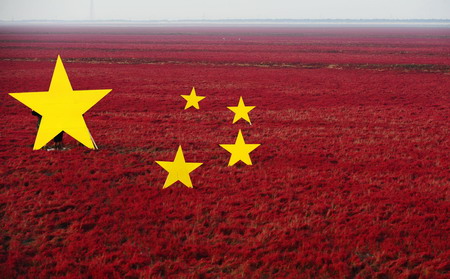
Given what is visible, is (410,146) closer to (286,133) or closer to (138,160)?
(286,133)

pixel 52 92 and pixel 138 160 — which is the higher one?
pixel 52 92

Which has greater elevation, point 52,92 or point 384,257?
point 52,92

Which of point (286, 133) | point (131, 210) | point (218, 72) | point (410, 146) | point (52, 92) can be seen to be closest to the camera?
point (131, 210)

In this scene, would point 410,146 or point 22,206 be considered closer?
A: point 22,206

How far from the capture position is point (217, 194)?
817 cm

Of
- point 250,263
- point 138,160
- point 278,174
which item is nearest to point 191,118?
point 138,160

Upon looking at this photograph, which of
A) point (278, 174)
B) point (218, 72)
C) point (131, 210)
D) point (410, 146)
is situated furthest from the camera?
point (218, 72)

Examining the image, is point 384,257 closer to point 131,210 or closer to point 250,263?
point 250,263

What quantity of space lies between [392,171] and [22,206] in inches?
355

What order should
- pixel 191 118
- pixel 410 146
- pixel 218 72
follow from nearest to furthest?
pixel 410 146 → pixel 191 118 → pixel 218 72

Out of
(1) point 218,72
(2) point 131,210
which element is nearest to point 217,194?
(2) point 131,210

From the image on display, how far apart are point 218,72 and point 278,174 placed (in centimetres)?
2419

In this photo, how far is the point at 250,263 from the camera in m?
5.67

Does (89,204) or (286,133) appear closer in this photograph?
(89,204)
